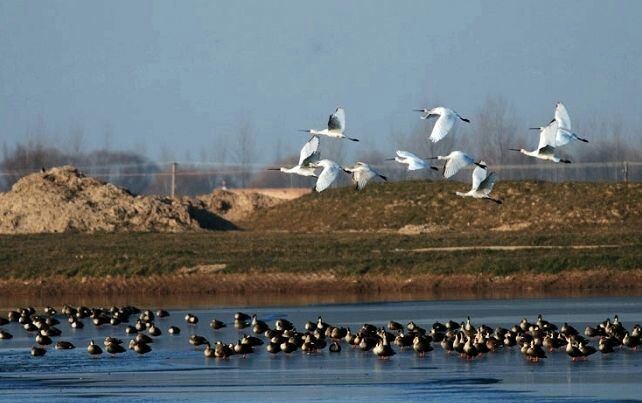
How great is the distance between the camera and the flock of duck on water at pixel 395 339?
1109 inches

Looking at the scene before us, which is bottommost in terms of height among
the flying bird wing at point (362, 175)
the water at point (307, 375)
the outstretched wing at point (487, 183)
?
the water at point (307, 375)

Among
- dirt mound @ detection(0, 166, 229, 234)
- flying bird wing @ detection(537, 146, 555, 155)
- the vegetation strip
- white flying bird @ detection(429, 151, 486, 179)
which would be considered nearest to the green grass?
the vegetation strip

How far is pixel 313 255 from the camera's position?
171ft

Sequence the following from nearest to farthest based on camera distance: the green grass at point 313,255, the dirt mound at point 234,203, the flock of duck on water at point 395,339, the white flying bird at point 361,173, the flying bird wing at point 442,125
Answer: the flock of duck on water at point 395,339, the flying bird wing at point 442,125, the white flying bird at point 361,173, the green grass at point 313,255, the dirt mound at point 234,203

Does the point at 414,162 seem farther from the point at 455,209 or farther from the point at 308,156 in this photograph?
the point at 455,209

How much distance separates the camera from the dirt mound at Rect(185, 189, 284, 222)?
84.5 metres

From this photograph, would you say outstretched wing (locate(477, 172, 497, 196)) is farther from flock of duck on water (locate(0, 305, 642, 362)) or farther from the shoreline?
the shoreline

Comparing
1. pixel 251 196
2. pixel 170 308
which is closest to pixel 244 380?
pixel 170 308

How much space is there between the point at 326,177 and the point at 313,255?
22.3 metres

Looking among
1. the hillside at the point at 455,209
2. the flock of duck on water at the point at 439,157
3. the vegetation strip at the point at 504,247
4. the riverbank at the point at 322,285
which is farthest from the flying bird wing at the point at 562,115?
the hillside at the point at 455,209

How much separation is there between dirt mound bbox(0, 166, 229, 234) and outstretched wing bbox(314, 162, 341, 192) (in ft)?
127

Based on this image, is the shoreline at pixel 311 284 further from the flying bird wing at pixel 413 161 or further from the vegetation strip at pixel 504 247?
the flying bird wing at pixel 413 161

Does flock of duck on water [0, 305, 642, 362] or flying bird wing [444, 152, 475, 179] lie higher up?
flying bird wing [444, 152, 475, 179]

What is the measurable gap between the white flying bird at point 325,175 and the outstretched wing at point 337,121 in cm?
88
